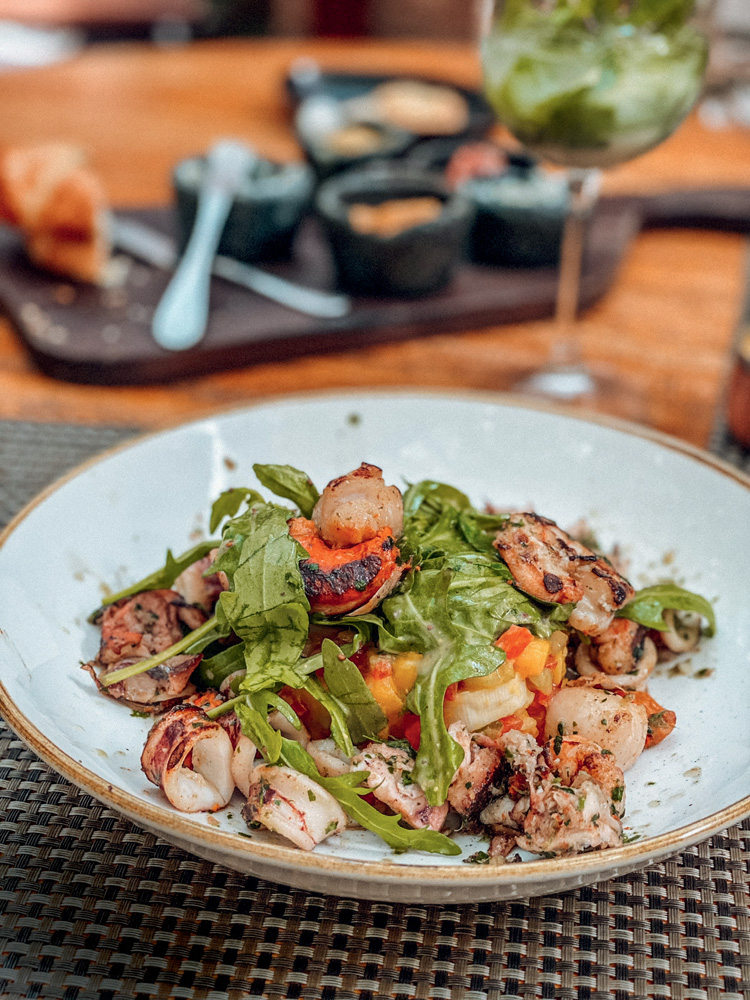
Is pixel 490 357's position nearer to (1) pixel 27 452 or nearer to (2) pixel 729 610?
(1) pixel 27 452

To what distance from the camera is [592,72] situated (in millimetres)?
2383

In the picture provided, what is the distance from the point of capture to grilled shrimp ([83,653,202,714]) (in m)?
1.40

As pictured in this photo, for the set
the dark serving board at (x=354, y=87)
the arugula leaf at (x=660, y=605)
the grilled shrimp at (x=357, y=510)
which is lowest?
the dark serving board at (x=354, y=87)

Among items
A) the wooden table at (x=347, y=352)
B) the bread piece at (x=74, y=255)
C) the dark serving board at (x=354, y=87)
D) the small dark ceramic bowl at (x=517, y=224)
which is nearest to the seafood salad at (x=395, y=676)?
the wooden table at (x=347, y=352)

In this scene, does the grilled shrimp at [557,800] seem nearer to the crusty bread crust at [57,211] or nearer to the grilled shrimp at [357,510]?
the grilled shrimp at [357,510]

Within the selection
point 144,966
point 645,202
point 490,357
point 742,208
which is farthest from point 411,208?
point 144,966

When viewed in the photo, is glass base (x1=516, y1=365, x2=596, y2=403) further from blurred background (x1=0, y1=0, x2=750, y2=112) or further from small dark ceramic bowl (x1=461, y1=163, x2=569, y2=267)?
blurred background (x1=0, y1=0, x2=750, y2=112)

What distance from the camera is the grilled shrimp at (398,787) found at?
1.21m

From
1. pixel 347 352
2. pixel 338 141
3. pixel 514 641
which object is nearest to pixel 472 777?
pixel 514 641

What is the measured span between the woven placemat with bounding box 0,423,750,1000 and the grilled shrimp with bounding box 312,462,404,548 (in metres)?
0.47

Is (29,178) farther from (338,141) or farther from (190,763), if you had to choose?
(190,763)

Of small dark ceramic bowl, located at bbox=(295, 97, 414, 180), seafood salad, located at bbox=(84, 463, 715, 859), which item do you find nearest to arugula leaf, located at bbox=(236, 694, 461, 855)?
seafood salad, located at bbox=(84, 463, 715, 859)

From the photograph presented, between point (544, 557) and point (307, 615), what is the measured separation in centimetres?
35

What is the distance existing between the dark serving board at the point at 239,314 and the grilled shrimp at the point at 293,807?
1.82 meters
